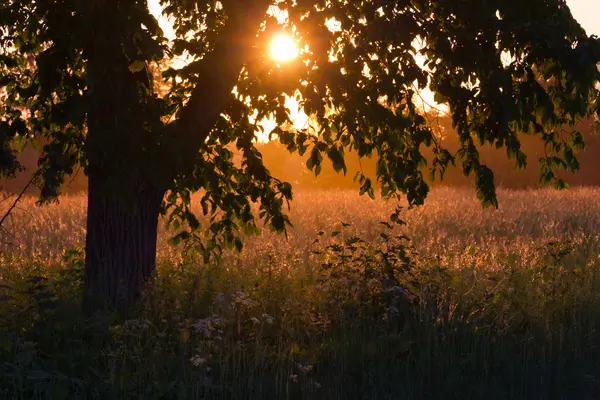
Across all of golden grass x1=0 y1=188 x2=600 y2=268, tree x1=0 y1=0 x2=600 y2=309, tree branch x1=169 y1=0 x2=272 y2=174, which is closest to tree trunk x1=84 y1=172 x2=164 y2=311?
tree x1=0 y1=0 x2=600 y2=309

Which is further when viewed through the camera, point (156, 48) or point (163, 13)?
point (163, 13)

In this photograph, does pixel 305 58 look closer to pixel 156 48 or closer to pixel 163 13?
pixel 156 48

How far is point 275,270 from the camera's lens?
7.91 m

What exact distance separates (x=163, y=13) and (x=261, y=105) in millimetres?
1435

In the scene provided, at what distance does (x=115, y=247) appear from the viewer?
6570 millimetres

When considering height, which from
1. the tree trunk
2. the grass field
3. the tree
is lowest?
the grass field

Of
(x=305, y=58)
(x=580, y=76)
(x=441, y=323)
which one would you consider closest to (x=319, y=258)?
(x=441, y=323)

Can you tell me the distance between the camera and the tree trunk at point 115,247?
6516 millimetres

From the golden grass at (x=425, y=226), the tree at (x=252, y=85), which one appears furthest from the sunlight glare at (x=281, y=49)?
the golden grass at (x=425, y=226)

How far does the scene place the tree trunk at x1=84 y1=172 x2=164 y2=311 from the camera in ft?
21.4

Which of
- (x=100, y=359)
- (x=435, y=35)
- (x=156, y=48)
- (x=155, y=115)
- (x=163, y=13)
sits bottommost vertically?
(x=100, y=359)

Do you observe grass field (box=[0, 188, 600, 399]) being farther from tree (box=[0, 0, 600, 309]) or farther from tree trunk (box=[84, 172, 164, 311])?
tree (box=[0, 0, 600, 309])

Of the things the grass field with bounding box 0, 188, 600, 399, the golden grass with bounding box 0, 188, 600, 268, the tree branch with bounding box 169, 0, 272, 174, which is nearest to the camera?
the grass field with bounding box 0, 188, 600, 399

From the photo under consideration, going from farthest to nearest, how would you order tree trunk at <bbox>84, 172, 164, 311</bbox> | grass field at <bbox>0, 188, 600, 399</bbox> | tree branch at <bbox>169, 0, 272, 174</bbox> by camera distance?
tree trunk at <bbox>84, 172, 164, 311</bbox> → tree branch at <bbox>169, 0, 272, 174</bbox> → grass field at <bbox>0, 188, 600, 399</bbox>
